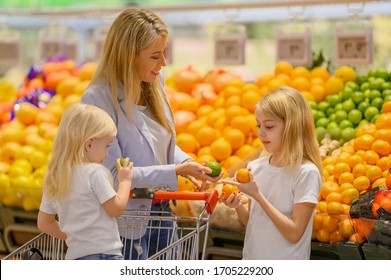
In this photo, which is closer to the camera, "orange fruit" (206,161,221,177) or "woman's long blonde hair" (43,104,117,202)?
"woman's long blonde hair" (43,104,117,202)

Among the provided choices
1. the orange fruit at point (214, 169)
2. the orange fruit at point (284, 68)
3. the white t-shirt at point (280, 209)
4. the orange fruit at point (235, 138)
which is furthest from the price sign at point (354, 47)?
the orange fruit at point (214, 169)

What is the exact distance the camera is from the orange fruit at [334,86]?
430cm

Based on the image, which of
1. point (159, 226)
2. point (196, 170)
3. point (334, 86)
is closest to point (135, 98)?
point (196, 170)

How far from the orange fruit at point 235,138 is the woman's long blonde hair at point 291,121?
117 centimetres

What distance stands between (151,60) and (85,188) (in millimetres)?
669

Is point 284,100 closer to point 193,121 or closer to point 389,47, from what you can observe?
point 193,121

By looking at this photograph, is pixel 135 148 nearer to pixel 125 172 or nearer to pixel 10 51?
pixel 125 172

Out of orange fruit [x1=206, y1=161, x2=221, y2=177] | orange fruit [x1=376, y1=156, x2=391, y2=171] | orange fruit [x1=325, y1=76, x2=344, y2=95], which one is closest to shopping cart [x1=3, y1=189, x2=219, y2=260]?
orange fruit [x1=206, y1=161, x2=221, y2=177]

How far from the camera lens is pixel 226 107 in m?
4.41

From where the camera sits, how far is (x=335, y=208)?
3.36 m

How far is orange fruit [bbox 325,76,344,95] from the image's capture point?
169 inches

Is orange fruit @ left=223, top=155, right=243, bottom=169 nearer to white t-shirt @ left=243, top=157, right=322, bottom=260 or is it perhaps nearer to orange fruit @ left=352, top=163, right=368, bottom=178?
orange fruit @ left=352, top=163, right=368, bottom=178

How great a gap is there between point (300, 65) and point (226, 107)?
52 centimetres
